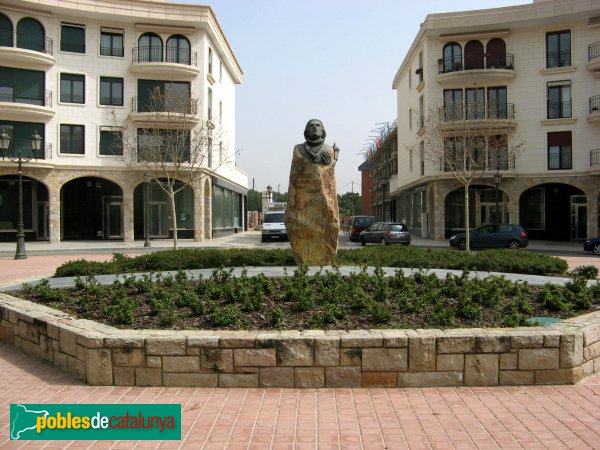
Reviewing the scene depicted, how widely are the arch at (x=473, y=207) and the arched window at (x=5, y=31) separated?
88.9 ft

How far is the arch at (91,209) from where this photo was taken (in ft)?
107

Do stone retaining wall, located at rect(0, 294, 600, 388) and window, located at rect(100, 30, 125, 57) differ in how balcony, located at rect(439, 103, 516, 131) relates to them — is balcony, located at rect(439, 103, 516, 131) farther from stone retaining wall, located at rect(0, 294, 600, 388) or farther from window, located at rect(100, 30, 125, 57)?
stone retaining wall, located at rect(0, 294, 600, 388)

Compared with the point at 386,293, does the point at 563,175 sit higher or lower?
higher

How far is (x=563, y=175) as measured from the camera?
30.9 m

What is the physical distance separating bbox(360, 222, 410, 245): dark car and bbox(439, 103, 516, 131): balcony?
21.9 feet

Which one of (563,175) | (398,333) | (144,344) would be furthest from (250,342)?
(563,175)

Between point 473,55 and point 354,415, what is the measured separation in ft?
103

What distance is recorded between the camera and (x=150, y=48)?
30766 millimetres

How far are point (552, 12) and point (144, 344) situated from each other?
32535 millimetres

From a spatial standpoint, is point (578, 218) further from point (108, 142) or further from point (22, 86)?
point (22, 86)

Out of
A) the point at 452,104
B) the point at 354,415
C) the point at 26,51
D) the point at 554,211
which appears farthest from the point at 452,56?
the point at 354,415

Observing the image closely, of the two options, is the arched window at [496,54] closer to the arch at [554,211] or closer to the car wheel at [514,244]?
the arch at [554,211]

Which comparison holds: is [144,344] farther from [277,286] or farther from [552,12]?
[552,12]

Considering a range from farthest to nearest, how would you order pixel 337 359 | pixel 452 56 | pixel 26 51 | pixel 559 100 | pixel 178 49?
pixel 452 56 → pixel 559 100 → pixel 178 49 → pixel 26 51 → pixel 337 359
